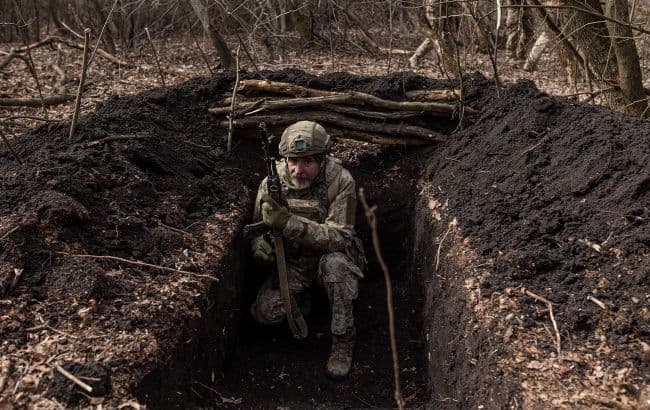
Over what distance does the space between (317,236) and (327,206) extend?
46 cm

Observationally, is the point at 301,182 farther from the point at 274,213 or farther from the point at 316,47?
the point at 316,47

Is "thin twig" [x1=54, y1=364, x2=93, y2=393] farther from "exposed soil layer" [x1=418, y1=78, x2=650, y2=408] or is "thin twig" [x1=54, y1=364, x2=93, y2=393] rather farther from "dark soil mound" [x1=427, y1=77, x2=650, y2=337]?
"dark soil mound" [x1=427, y1=77, x2=650, y2=337]

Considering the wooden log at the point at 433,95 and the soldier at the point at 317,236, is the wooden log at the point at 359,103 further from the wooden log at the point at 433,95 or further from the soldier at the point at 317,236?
the soldier at the point at 317,236

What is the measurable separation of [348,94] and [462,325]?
2890 mm

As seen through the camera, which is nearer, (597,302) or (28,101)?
(597,302)

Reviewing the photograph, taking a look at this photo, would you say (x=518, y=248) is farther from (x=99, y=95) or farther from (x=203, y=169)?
(x=99, y=95)

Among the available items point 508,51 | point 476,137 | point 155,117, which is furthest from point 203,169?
point 508,51

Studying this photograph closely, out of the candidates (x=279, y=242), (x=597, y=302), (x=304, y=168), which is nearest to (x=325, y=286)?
(x=279, y=242)

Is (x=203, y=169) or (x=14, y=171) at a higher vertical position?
(x=14, y=171)

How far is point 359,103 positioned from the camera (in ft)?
20.3

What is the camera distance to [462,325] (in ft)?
13.2

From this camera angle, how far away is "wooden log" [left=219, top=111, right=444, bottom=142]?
6.14m

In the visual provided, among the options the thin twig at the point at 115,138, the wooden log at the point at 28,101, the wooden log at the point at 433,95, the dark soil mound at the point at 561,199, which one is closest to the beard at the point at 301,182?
the dark soil mound at the point at 561,199

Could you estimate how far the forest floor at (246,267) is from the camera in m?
Result: 3.35
